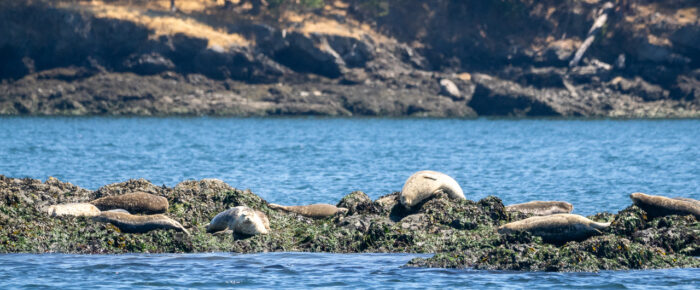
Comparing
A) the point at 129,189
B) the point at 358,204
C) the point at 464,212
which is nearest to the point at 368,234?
the point at 358,204

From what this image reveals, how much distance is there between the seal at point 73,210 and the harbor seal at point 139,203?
0.50m

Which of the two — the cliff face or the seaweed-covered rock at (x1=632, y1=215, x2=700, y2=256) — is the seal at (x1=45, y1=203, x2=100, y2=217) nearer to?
the seaweed-covered rock at (x1=632, y1=215, x2=700, y2=256)

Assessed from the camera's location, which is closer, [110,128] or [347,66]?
[110,128]

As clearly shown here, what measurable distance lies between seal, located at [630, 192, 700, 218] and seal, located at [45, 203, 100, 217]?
9044 millimetres

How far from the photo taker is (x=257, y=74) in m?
86.2

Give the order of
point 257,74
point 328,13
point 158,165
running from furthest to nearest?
point 328,13 → point 257,74 → point 158,165

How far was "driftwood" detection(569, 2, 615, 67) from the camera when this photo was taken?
9188 cm

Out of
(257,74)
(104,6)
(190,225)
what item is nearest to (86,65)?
(104,6)

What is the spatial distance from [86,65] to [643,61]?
2089 inches

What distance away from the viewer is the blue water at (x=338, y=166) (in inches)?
503

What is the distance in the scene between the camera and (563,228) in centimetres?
1398

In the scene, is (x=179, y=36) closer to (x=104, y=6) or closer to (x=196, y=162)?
(x=104, y=6)

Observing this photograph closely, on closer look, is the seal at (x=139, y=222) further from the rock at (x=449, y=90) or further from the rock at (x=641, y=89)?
the rock at (x=641, y=89)

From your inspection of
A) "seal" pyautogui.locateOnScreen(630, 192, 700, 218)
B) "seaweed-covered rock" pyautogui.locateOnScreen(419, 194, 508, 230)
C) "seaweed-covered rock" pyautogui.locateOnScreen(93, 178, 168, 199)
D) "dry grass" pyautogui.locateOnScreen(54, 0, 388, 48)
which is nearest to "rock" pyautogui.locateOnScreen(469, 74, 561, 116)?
"dry grass" pyautogui.locateOnScreen(54, 0, 388, 48)
